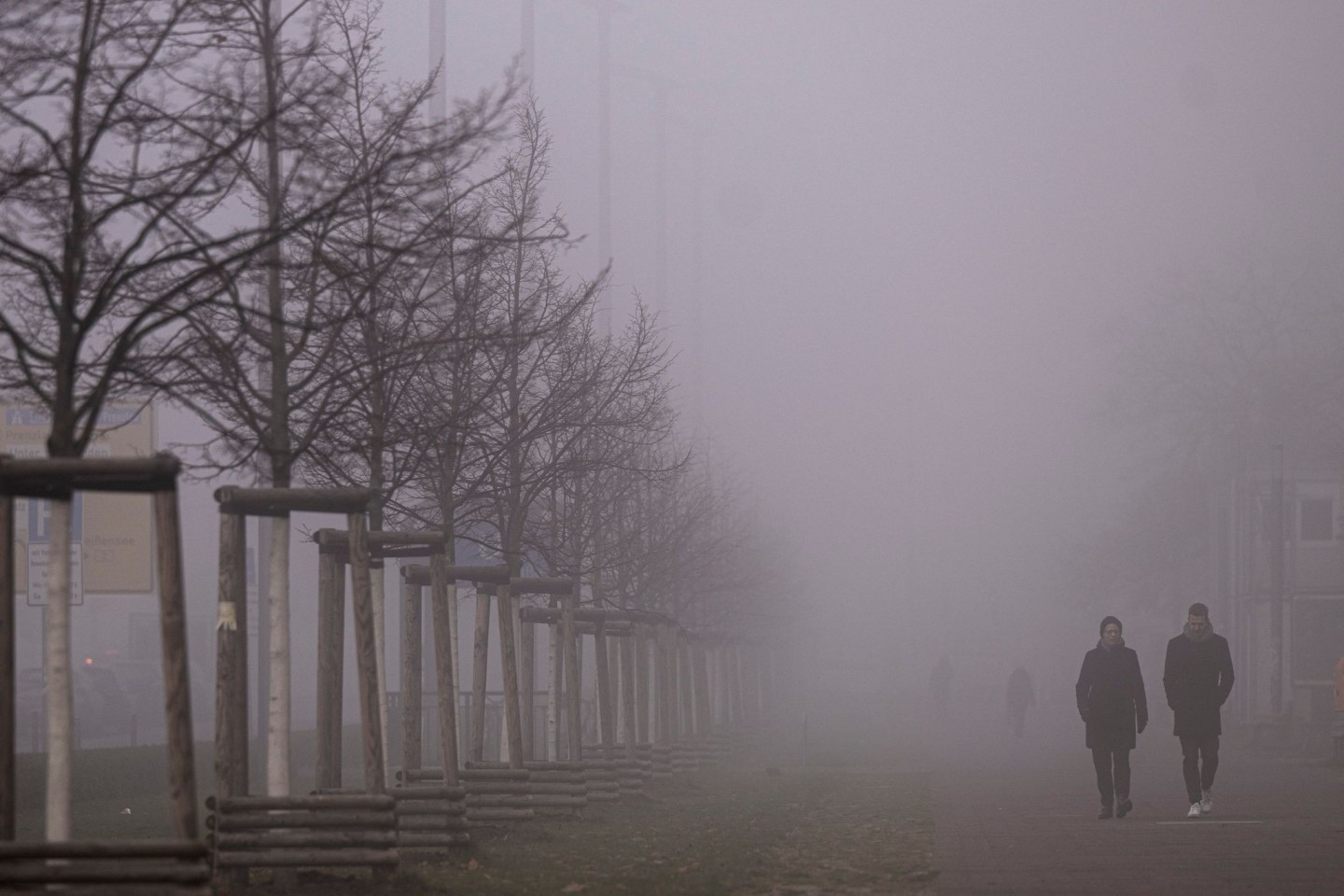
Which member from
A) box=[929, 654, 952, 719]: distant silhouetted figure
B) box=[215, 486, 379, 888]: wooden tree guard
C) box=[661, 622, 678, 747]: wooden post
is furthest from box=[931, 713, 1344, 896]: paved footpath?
box=[929, 654, 952, 719]: distant silhouetted figure

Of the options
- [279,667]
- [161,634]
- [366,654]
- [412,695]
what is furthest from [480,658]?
[161,634]

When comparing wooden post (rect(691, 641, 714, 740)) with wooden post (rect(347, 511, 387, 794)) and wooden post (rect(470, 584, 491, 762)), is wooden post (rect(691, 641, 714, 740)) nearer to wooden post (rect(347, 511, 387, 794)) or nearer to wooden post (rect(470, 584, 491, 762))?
wooden post (rect(470, 584, 491, 762))

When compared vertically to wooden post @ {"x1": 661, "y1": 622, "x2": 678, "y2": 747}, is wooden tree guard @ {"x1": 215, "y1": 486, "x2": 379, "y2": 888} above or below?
above

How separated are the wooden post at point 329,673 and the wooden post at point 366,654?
158cm

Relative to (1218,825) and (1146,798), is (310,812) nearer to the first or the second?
(1218,825)

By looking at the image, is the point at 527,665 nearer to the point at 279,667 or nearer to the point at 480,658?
the point at 480,658

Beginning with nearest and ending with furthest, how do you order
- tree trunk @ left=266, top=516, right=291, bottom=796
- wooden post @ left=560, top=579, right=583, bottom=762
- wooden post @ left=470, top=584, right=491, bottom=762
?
tree trunk @ left=266, top=516, right=291, bottom=796, wooden post @ left=470, top=584, right=491, bottom=762, wooden post @ left=560, top=579, right=583, bottom=762

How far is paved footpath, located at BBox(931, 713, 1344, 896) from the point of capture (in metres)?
11.5

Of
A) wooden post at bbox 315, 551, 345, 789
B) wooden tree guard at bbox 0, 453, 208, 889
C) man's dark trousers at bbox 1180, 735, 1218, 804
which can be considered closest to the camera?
wooden tree guard at bbox 0, 453, 208, 889

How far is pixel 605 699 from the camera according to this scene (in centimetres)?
2347

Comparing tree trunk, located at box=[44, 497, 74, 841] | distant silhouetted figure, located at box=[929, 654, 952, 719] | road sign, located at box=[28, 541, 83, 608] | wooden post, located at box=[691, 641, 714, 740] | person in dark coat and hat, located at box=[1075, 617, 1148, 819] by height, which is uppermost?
road sign, located at box=[28, 541, 83, 608]

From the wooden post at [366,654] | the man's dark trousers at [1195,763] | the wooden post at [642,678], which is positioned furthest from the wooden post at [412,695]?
the wooden post at [642,678]

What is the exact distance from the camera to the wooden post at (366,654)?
1174cm

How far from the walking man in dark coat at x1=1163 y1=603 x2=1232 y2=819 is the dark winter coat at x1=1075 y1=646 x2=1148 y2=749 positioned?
35 cm
